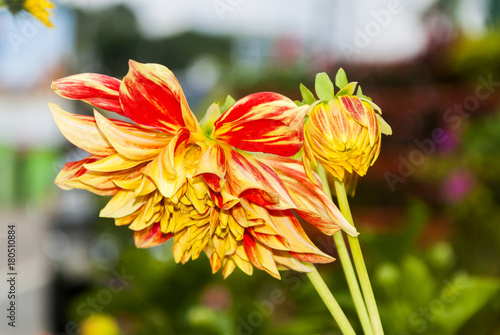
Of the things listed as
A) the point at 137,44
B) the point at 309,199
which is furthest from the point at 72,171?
the point at 137,44

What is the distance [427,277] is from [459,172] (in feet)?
5.01

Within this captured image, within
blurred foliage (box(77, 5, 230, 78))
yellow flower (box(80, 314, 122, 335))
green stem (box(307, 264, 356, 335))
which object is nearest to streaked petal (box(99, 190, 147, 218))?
green stem (box(307, 264, 356, 335))

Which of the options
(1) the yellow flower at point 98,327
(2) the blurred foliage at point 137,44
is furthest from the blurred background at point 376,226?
(2) the blurred foliage at point 137,44

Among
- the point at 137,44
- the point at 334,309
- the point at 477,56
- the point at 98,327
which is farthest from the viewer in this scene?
the point at 137,44

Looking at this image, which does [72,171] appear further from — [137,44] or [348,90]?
[137,44]

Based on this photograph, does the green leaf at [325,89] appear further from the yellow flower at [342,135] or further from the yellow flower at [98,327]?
the yellow flower at [98,327]

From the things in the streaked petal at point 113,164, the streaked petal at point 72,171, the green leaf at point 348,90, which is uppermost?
the green leaf at point 348,90

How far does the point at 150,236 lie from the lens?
0.32m

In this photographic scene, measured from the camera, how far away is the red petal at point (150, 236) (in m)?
0.31

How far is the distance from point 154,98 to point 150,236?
0.30ft

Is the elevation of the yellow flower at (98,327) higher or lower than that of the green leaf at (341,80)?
lower

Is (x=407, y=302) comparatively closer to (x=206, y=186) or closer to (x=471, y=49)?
(x=206, y=186)

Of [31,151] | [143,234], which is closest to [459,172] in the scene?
[143,234]

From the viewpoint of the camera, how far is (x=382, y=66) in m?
2.69
